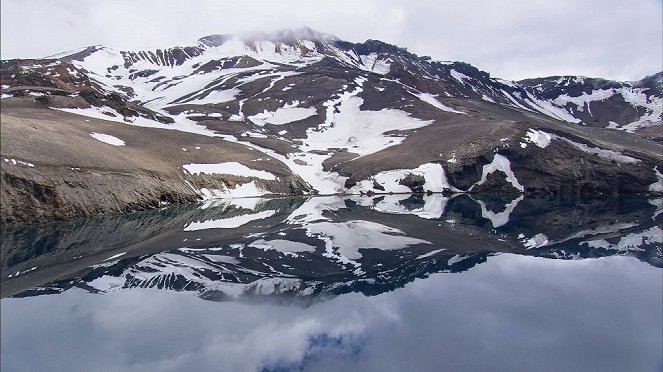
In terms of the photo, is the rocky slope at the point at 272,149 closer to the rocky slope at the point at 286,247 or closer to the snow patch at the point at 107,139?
the snow patch at the point at 107,139

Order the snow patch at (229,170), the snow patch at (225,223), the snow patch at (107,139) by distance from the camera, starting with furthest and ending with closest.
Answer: the snow patch at (229,170)
the snow patch at (107,139)
the snow patch at (225,223)

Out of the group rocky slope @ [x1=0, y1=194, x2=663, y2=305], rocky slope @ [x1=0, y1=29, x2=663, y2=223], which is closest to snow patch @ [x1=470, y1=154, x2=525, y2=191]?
rocky slope @ [x1=0, y1=29, x2=663, y2=223]

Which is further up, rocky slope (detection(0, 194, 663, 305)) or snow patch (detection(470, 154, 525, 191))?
snow patch (detection(470, 154, 525, 191))

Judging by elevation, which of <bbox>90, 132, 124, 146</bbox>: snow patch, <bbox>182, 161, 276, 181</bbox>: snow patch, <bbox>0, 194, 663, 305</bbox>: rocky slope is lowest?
<bbox>0, 194, 663, 305</bbox>: rocky slope

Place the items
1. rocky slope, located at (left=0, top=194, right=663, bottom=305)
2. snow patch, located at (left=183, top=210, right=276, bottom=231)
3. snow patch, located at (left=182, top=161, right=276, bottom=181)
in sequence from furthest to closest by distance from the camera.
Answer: snow patch, located at (left=182, top=161, right=276, bottom=181) → snow patch, located at (left=183, top=210, right=276, bottom=231) → rocky slope, located at (left=0, top=194, right=663, bottom=305)

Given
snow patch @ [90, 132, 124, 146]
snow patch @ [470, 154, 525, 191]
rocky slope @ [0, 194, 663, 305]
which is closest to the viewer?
rocky slope @ [0, 194, 663, 305]

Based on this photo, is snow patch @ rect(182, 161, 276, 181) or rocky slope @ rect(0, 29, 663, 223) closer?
rocky slope @ rect(0, 29, 663, 223)

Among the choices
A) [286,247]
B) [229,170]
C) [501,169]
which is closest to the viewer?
[286,247]

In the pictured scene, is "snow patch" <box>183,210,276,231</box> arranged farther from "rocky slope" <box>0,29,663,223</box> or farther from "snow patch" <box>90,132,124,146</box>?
"snow patch" <box>90,132,124,146</box>

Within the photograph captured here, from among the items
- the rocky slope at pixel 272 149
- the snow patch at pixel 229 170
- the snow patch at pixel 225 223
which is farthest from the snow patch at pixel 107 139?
the snow patch at pixel 225 223

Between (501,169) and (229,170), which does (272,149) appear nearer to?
(229,170)

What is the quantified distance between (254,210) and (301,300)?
40.5m

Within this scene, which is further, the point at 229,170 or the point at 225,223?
the point at 229,170

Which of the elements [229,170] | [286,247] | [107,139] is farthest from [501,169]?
[286,247]
